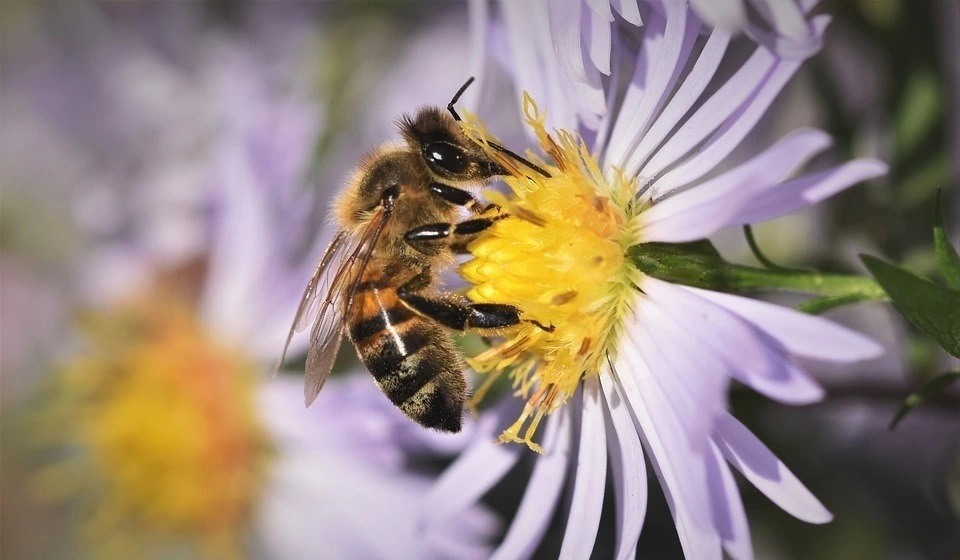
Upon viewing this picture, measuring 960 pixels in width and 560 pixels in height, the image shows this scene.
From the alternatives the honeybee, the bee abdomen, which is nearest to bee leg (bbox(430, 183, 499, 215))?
the honeybee

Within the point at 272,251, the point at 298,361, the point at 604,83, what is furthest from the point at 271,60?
the point at 604,83

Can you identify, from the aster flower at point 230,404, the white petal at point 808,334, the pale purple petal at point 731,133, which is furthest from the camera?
the aster flower at point 230,404

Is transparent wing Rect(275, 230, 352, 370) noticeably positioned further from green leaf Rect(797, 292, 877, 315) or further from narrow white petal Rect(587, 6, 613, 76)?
green leaf Rect(797, 292, 877, 315)

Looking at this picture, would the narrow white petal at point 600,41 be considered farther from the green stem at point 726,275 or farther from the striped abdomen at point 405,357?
the striped abdomen at point 405,357

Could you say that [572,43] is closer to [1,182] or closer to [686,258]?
[686,258]

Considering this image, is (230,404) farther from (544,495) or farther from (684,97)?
(684,97)

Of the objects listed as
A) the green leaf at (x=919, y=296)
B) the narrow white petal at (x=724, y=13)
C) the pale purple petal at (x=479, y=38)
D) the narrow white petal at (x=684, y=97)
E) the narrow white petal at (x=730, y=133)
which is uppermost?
the pale purple petal at (x=479, y=38)

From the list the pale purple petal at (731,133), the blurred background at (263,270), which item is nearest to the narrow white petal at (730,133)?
the pale purple petal at (731,133)
